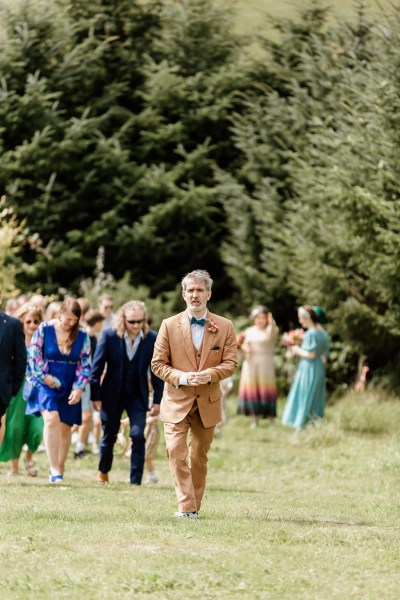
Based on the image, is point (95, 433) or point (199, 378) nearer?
point (199, 378)

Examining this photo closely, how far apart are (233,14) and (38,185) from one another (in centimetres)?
710

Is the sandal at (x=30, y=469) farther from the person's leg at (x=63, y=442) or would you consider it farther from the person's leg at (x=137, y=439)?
the person's leg at (x=137, y=439)

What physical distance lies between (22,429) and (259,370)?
8090 millimetres

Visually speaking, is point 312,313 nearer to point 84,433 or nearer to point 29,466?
point 84,433

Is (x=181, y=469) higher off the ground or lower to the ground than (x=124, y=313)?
lower

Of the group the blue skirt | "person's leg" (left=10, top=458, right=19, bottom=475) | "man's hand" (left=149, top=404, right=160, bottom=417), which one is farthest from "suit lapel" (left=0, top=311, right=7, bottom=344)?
"person's leg" (left=10, top=458, right=19, bottom=475)

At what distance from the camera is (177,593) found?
21.8 feet

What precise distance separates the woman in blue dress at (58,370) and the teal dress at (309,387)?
6.84 meters

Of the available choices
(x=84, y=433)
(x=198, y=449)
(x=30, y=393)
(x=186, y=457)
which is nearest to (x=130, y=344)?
(x=30, y=393)

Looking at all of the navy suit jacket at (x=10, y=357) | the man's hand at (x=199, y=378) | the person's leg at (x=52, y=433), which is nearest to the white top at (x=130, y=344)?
the person's leg at (x=52, y=433)

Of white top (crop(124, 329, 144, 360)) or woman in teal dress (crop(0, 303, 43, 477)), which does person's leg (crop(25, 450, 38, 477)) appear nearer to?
woman in teal dress (crop(0, 303, 43, 477))

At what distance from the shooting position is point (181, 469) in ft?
30.3

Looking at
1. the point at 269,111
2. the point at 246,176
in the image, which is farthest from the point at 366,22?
the point at 246,176

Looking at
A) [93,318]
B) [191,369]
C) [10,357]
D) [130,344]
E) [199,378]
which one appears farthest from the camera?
[93,318]
